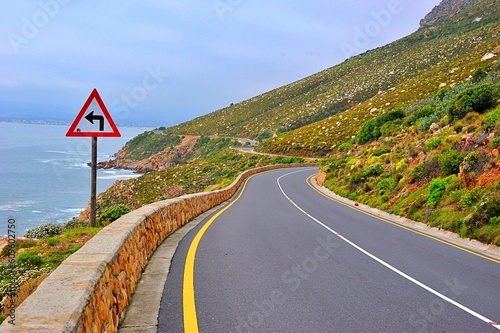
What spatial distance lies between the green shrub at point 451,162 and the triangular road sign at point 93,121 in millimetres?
14131

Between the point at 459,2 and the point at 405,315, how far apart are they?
566 feet

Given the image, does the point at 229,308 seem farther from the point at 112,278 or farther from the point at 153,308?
the point at 112,278

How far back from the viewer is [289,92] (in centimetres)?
11150

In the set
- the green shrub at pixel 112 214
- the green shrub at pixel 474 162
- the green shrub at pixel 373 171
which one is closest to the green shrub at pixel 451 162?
the green shrub at pixel 474 162

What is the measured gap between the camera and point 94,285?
137 inches

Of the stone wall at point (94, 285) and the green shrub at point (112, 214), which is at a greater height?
the stone wall at point (94, 285)

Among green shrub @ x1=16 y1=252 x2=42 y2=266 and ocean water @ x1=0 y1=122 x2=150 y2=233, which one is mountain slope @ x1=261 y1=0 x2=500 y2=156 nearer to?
ocean water @ x1=0 y1=122 x2=150 y2=233

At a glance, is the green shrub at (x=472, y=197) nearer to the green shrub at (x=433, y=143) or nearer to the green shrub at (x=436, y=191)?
the green shrub at (x=436, y=191)

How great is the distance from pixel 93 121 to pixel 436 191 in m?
13.1

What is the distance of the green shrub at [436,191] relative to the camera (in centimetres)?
1542

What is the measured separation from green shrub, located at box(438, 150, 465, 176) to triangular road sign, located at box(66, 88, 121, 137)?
46.4 feet

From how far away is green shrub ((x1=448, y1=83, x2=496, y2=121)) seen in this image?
66.1 ft

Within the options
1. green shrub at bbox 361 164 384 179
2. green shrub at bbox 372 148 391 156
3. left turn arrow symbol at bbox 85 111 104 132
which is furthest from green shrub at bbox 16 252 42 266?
green shrub at bbox 372 148 391 156

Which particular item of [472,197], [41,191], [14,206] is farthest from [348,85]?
[472,197]
